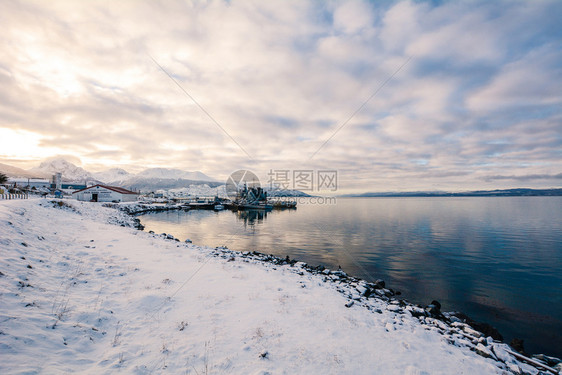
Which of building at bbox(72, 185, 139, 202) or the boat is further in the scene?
the boat

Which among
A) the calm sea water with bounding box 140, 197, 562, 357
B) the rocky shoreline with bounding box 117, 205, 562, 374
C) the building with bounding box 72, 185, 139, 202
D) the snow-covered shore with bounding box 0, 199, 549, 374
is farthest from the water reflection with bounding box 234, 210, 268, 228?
the building with bounding box 72, 185, 139, 202

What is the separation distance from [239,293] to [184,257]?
21.3ft

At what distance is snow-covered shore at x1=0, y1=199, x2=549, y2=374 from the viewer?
4.98 meters

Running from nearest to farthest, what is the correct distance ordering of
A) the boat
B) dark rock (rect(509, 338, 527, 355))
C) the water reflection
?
1. dark rock (rect(509, 338, 527, 355))
2. the water reflection
3. the boat

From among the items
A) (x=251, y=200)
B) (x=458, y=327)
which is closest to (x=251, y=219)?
(x=251, y=200)

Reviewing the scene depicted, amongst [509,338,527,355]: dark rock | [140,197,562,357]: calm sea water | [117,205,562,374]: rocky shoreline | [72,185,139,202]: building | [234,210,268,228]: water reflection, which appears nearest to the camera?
[117,205,562,374]: rocky shoreline

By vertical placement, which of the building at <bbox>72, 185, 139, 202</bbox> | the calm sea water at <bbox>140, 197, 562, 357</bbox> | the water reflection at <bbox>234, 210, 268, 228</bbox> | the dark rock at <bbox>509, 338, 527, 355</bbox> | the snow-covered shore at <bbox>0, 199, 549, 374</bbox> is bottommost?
the water reflection at <bbox>234, 210, 268, 228</bbox>

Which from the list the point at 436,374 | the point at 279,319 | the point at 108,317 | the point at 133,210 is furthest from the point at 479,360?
the point at 133,210

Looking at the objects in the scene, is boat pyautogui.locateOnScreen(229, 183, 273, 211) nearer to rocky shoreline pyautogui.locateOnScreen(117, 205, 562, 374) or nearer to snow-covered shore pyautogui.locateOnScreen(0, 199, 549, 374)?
rocky shoreline pyautogui.locateOnScreen(117, 205, 562, 374)

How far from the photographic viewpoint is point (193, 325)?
6691mm

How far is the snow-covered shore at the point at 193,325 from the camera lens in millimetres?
4977

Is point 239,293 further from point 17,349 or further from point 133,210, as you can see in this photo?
point 133,210

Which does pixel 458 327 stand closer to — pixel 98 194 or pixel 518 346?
pixel 518 346

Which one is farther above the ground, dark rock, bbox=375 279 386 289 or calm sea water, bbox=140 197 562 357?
dark rock, bbox=375 279 386 289
